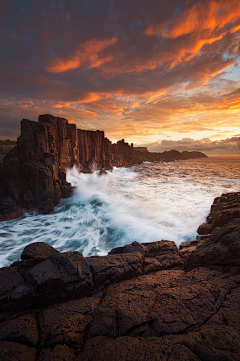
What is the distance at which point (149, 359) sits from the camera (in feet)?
7.16

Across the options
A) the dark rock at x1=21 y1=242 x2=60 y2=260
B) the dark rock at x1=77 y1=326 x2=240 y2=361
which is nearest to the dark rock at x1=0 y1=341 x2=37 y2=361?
the dark rock at x1=77 y1=326 x2=240 y2=361

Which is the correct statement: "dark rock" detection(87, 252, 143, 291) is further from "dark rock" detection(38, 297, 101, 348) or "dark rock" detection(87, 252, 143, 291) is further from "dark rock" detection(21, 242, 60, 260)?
"dark rock" detection(21, 242, 60, 260)

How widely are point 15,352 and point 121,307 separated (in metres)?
1.98

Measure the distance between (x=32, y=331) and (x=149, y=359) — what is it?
7.41 ft

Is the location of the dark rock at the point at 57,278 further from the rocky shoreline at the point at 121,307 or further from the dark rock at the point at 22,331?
the dark rock at the point at 22,331

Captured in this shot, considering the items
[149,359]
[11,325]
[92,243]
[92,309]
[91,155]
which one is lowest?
[92,243]

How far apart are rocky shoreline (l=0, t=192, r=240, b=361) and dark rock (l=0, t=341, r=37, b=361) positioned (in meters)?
0.02

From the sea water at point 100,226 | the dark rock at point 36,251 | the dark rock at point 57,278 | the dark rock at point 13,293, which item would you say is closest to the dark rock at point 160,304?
the dark rock at point 57,278

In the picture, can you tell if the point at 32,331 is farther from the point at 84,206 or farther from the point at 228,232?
the point at 84,206

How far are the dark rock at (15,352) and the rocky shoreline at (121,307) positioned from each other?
0.02 meters

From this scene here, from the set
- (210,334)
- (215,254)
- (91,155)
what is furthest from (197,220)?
(91,155)

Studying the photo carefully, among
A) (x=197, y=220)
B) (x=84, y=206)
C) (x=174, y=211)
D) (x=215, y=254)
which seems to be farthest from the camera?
(x=84, y=206)

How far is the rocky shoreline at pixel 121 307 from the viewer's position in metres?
2.40

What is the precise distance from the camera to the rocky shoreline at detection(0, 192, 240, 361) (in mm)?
2400
